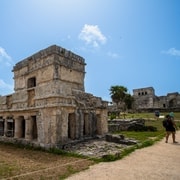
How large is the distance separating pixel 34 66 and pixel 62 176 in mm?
10277

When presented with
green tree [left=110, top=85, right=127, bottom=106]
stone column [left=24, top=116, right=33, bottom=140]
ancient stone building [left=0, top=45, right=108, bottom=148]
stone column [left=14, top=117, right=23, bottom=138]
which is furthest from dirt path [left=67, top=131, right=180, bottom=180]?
green tree [left=110, top=85, right=127, bottom=106]

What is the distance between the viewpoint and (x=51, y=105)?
34.0 feet

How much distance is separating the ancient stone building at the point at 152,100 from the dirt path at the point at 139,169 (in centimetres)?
3875

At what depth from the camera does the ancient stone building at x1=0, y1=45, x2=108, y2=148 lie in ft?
34.3

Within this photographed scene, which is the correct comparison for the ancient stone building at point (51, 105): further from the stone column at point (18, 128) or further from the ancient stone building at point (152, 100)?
the ancient stone building at point (152, 100)

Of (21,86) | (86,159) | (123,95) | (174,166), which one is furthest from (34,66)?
(123,95)

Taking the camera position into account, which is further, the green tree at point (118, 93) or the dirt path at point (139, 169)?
the green tree at point (118, 93)

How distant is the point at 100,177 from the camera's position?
5.70 meters

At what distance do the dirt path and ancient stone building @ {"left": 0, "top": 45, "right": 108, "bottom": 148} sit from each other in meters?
3.95

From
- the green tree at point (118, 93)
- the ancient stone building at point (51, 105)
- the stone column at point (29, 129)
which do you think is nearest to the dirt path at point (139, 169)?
the ancient stone building at point (51, 105)

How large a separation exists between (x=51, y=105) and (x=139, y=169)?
18.8 feet

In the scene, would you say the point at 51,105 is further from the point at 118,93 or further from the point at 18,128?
the point at 118,93

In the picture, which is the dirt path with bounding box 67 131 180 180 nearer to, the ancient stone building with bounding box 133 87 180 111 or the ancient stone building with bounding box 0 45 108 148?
the ancient stone building with bounding box 0 45 108 148

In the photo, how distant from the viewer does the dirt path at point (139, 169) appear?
571 centimetres
